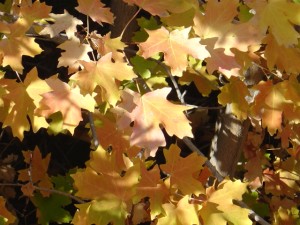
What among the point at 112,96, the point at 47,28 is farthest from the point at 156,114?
the point at 47,28

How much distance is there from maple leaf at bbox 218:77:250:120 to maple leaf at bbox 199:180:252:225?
29 cm

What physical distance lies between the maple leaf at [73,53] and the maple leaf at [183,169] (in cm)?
34

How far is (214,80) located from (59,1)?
39.3 inches

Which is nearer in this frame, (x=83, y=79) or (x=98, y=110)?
(x=83, y=79)

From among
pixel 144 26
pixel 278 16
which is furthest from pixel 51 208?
pixel 278 16

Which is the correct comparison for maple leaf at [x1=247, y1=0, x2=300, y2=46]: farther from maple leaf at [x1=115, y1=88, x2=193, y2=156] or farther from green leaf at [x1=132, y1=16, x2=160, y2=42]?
green leaf at [x1=132, y1=16, x2=160, y2=42]

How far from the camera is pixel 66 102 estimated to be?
56.1 inches

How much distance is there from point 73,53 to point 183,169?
431 mm

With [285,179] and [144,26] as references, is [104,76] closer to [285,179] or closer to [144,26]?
[144,26]

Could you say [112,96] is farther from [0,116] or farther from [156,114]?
[0,116]

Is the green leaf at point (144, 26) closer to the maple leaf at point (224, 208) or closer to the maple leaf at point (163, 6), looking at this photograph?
the maple leaf at point (163, 6)

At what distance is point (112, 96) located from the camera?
4.46 feet

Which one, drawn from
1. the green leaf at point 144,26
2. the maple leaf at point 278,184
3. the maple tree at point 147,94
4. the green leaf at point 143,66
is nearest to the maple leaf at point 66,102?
the maple tree at point 147,94

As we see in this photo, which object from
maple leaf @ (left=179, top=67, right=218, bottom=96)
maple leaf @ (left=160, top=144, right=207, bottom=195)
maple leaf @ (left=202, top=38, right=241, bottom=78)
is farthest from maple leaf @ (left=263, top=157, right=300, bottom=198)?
maple leaf @ (left=202, top=38, right=241, bottom=78)
